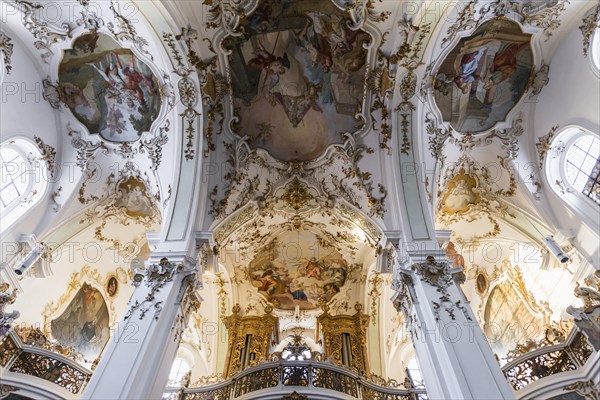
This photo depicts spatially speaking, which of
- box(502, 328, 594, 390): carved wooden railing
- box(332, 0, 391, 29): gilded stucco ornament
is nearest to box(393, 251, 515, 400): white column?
box(502, 328, 594, 390): carved wooden railing

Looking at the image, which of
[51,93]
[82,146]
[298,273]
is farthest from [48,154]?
[298,273]

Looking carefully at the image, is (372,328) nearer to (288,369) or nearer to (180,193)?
(288,369)

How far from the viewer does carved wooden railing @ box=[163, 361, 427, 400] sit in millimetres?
9422

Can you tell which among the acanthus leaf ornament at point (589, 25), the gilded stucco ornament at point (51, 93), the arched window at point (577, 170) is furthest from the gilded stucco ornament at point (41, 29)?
the arched window at point (577, 170)

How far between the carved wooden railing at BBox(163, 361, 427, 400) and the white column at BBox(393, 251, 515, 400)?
95.0 inches

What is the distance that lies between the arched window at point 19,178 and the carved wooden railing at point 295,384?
223 inches

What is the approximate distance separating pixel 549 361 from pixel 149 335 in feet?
26.1

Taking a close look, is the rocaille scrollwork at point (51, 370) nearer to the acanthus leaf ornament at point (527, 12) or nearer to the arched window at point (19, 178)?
the arched window at point (19, 178)

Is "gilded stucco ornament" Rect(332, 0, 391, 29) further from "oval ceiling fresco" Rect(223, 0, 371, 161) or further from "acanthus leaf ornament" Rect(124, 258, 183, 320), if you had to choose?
"acanthus leaf ornament" Rect(124, 258, 183, 320)

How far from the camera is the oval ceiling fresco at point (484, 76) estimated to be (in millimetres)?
9789

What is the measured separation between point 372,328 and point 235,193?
21.0ft

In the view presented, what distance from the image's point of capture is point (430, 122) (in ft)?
34.6

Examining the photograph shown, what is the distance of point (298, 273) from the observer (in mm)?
13742

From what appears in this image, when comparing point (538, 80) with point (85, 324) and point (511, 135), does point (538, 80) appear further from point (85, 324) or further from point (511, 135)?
point (85, 324)
